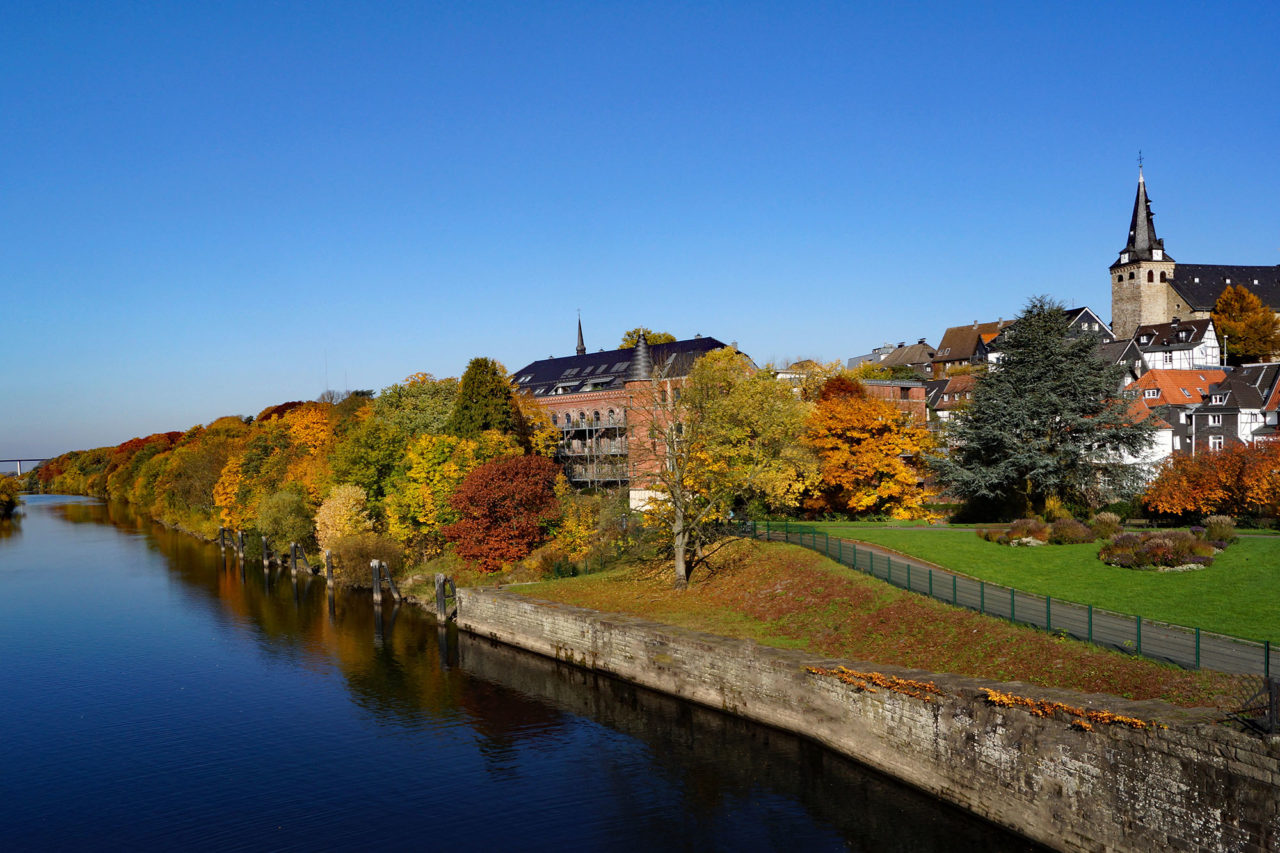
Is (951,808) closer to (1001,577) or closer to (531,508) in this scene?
(1001,577)

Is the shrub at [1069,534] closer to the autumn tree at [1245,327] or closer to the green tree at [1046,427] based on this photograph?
the green tree at [1046,427]

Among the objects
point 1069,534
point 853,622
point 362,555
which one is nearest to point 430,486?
point 362,555

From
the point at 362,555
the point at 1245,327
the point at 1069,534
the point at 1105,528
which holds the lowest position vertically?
the point at 362,555

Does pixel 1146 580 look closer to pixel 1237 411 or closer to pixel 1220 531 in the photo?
pixel 1220 531

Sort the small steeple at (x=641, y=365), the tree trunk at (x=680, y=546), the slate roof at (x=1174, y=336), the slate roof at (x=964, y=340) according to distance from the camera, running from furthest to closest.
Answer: the slate roof at (x=964, y=340) → the slate roof at (x=1174, y=336) → the small steeple at (x=641, y=365) → the tree trunk at (x=680, y=546)

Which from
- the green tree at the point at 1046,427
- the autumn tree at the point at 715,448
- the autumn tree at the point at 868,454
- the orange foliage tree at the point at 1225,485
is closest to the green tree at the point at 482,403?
the autumn tree at the point at 715,448

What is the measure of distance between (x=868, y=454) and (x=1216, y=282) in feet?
267

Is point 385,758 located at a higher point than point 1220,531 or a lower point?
lower

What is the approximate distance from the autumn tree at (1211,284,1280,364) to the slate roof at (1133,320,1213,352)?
3.42 metres

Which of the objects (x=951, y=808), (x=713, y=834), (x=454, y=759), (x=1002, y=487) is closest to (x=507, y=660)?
(x=454, y=759)

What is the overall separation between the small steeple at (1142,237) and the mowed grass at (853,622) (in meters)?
88.7

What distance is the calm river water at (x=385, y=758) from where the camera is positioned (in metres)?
18.2

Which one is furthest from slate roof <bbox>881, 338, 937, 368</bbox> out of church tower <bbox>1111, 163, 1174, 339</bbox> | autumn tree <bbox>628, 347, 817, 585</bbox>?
autumn tree <bbox>628, 347, 817, 585</bbox>

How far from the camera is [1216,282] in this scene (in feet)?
336
